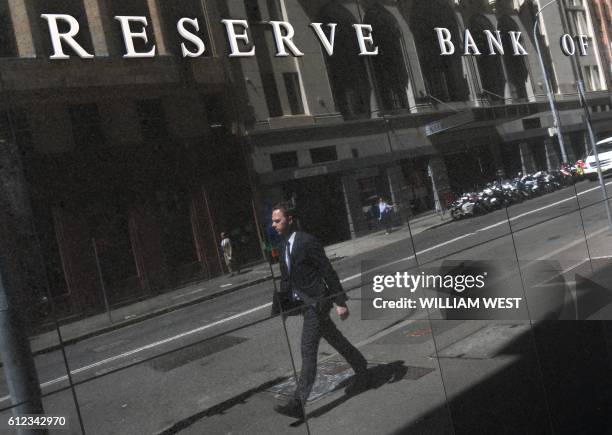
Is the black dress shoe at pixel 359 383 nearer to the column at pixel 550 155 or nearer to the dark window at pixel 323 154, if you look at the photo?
the dark window at pixel 323 154

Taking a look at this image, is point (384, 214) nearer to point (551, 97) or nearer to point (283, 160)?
point (283, 160)

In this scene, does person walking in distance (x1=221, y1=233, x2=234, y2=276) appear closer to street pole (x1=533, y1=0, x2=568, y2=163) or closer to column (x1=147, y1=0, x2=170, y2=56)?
column (x1=147, y1=0, x2=170, y2=56)

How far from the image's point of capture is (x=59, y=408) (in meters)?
2.44

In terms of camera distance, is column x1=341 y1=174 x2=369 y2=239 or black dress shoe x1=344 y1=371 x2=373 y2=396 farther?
column x1=341 y1=174 x2=369 y2=239

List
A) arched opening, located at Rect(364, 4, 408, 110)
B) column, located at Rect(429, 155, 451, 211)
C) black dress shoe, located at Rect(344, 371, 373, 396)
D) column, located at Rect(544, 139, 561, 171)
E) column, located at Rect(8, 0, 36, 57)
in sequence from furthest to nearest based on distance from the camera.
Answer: column, located at Rect(544, 139, 561, 171) → column, located at Rect(429, 155, 451, 211) → arched opening, located at Rect(364, 4, 408, 110) → black dress shoe, located at Rect(344, 371, 373, 396) → column, located at Rect(8, 0, 36, 57)

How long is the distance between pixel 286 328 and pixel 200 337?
1.77ft

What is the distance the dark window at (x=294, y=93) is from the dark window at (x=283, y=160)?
290mm

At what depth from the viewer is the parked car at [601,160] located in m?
5.38

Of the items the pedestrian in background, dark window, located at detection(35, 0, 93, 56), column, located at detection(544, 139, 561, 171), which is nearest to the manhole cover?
the pedestrian in background

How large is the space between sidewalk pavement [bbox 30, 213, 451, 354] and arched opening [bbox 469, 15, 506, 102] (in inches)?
76.2

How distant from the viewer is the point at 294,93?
138 inches

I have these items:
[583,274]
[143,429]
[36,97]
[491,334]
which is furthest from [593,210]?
[36,97]

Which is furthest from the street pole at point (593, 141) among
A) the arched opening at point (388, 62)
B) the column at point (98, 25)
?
the column at point (98, 25)

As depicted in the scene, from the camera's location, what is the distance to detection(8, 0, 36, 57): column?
244 centimetres
